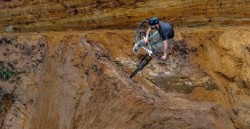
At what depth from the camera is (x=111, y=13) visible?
1680 centimetres

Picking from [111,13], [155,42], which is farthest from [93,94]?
[155,42]

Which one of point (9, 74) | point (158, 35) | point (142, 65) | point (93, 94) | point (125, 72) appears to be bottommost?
point (93, 94)

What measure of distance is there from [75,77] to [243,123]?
201 inches

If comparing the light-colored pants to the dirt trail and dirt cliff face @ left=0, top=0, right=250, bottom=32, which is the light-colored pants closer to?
the dirt trail

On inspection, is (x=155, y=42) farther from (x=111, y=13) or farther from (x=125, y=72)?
(x=111, y=13)

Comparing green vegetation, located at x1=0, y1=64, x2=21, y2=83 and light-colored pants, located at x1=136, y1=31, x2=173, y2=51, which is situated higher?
light-colored pants, located at x1=136, y1=31, x2=173, y2=51

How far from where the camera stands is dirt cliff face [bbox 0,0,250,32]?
52.8 feet

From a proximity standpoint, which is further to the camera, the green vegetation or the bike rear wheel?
the green vegetation

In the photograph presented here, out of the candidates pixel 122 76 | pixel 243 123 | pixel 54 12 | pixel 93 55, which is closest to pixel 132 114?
pixel 122 76

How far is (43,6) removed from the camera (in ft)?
56.8

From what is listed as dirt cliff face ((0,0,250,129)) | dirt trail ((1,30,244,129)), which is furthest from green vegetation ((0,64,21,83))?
dirt trail ((1,30,244,129))

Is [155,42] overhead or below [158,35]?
below

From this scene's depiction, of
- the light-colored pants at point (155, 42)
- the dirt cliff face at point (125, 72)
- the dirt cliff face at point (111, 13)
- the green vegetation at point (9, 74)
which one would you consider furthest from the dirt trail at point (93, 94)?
the light-colored pants at point (155, 42)

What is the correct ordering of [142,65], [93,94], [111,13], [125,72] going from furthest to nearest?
[111,13]
[125,72]
[93,94]
[142,65]
